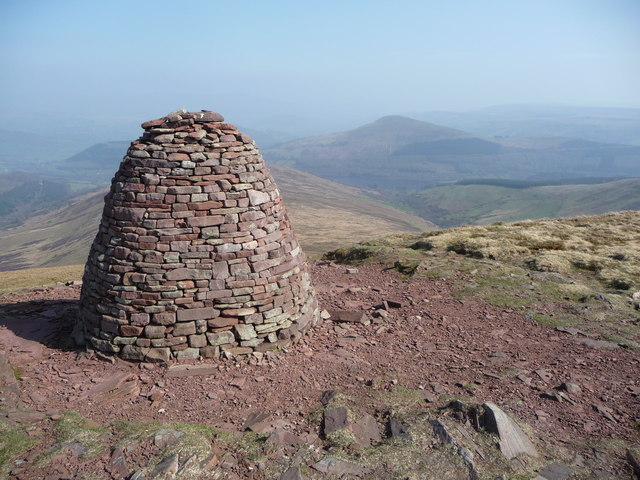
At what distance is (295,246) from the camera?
12.2 m

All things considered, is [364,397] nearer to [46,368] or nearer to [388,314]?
[388,314]

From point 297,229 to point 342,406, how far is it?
11386 centimetres

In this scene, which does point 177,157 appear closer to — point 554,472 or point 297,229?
point 554,472

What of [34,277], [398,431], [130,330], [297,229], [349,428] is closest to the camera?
[398,431]

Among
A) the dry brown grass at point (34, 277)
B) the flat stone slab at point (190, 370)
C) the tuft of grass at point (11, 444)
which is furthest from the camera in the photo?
the dry brown grass at point (34, 277)

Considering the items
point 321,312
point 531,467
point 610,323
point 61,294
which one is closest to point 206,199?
point 321,312

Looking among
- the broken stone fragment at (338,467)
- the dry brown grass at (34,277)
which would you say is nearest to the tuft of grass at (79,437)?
the broken stone fragment at (338,467)

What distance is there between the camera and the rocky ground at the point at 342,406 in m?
6.97

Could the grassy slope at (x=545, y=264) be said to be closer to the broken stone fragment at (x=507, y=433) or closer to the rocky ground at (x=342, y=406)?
the rocky ground at (x=342, y=406)

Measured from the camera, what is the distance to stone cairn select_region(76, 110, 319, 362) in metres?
10.1

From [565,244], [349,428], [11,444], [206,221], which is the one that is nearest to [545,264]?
[565,244]

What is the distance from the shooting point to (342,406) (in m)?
8.66

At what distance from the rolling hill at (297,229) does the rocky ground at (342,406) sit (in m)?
75.9

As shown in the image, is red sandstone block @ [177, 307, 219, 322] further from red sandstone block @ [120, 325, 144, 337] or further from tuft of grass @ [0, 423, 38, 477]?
tuft of grass @ [0, 423, 38, 477]
